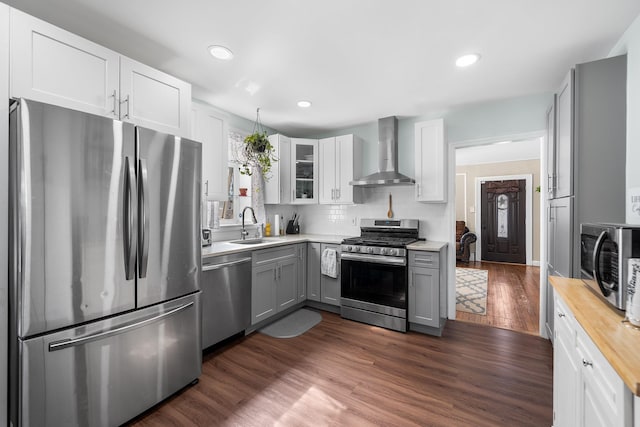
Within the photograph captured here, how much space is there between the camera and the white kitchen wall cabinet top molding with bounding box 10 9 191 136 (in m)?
1.47

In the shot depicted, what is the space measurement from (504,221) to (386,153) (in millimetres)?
4926

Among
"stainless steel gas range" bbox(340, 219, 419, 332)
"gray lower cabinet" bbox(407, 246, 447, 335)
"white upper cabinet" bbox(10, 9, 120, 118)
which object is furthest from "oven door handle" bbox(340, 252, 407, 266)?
"white upper cabinet" bbox(10, 9, 120, 118)

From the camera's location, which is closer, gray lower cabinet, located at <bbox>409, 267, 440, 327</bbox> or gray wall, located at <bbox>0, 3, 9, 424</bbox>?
gray wall, located at <bbox>0, 3, 9, 424</bbox>

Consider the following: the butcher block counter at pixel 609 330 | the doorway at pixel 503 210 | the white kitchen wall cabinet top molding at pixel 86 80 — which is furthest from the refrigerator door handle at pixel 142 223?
the doorway at pixel 503 210

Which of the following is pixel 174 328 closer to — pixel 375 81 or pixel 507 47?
pixel 375 81

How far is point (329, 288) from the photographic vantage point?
11.9 feet

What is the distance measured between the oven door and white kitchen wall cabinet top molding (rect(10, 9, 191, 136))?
2293mm

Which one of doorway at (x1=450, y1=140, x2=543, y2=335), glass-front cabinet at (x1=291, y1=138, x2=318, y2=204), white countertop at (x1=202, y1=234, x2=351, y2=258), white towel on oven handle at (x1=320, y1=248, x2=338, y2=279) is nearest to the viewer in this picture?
white countertop at (x1=202, y1=234, x2=351, y2=258)

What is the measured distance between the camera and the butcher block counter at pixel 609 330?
2.50 ft

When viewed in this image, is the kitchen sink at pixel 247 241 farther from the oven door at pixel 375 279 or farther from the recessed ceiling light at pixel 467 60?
the recessed ceiling light at pixel 467 60

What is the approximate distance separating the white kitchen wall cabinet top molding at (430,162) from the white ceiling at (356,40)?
0.43m

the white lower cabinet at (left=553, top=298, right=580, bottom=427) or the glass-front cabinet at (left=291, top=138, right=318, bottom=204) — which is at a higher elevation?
the glass-front cabinet at (left=291, top=138, right=318, bottom=204)

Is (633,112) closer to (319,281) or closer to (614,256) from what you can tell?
(614,256)

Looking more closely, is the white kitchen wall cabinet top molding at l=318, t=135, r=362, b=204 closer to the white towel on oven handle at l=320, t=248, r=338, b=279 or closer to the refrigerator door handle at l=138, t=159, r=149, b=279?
the white towel on oven handle at l=320, t=248, r=338, b=279
